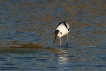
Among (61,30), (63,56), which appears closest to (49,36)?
(61,30)

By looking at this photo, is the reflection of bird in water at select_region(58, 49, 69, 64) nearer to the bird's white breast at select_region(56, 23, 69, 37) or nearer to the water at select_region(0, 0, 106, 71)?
the water at select_region(0, 0, 106, 71)

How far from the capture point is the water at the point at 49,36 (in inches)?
560

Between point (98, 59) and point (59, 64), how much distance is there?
4.16 feet

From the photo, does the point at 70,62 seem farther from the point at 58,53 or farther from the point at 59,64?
the point at 58,53

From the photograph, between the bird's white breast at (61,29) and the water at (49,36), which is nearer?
the water at (49,36)

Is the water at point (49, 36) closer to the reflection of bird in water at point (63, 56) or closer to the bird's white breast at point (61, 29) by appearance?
the reflection of bird in water at point (63, 56)

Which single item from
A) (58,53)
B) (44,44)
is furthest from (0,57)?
(44,44)

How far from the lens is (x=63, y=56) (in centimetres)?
1544

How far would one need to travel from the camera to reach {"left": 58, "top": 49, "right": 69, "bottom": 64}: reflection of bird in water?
1460cm

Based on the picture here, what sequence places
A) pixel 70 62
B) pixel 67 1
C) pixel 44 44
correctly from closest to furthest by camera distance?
pixel 70 62 → pixel 44 44 → pixel 67 1

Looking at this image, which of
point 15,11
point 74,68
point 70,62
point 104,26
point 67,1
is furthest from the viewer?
point 67,1

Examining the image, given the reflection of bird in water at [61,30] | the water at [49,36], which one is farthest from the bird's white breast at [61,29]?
the water at [49,36]

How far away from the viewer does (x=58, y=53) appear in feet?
52.5

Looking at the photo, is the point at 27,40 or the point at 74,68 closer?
the point at 74,68
